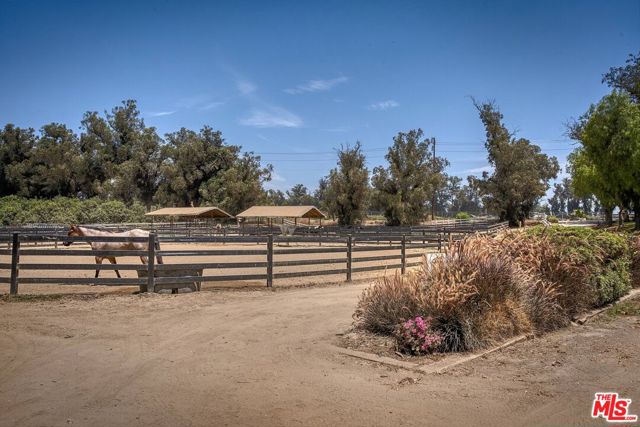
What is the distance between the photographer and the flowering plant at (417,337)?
638cm

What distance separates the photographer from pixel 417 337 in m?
6.44

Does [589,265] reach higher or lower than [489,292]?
higher

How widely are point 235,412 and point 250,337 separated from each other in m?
2.81

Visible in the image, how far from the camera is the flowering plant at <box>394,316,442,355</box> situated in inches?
251

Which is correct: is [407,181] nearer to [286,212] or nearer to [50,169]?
[286,212]

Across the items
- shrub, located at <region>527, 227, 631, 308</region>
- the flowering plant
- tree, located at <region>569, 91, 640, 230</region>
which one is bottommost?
the flowering plant

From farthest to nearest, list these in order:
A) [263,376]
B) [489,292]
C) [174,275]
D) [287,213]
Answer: [287,213], [174,275], [489,292], [263,376]

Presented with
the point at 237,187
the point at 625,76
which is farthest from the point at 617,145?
the point at 237,187

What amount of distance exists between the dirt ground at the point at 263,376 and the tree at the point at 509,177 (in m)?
50.0

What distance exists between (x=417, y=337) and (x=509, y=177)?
176 ft

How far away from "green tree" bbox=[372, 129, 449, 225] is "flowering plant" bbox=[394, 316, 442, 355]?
163ft

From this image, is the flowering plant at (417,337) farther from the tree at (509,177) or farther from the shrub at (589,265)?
the tree at (509,177)

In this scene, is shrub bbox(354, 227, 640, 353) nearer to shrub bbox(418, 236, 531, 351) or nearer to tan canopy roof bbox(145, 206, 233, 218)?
shrub bbox(418, 236, 531, 351)

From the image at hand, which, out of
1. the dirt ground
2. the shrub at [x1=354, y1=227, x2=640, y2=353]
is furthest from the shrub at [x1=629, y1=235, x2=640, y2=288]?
the dirt ground
